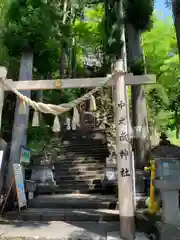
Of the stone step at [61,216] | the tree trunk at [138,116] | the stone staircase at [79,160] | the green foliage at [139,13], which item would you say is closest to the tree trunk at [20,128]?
the stone step at [61,216]

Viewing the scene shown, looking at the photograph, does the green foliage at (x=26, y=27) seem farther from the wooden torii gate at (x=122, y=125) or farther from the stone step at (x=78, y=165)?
the stone step at (x=78, y=165)

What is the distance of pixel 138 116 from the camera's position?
974cm

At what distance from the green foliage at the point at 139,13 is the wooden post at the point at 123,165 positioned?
19.6ft

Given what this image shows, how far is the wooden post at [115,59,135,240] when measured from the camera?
462 cm

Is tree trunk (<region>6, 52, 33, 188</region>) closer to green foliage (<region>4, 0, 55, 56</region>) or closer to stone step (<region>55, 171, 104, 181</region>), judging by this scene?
green foliage (<region>4, 0, 55, 56</region>)

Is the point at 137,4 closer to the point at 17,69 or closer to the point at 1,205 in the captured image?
the point at 17,69

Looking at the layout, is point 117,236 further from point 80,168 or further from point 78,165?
point 78,165

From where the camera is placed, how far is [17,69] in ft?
35.2

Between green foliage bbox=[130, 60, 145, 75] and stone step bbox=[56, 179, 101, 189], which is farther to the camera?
stone step bbox=[56, 179, 101, 189]

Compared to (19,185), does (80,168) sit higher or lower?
higher

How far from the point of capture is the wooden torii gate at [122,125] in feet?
15.3

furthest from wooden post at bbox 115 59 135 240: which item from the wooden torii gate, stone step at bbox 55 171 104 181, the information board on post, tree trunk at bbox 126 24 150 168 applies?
stone step at bbox 55 171 104 181

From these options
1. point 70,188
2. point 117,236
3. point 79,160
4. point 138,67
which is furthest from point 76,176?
point 117,236

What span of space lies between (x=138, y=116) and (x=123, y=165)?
5.20m
